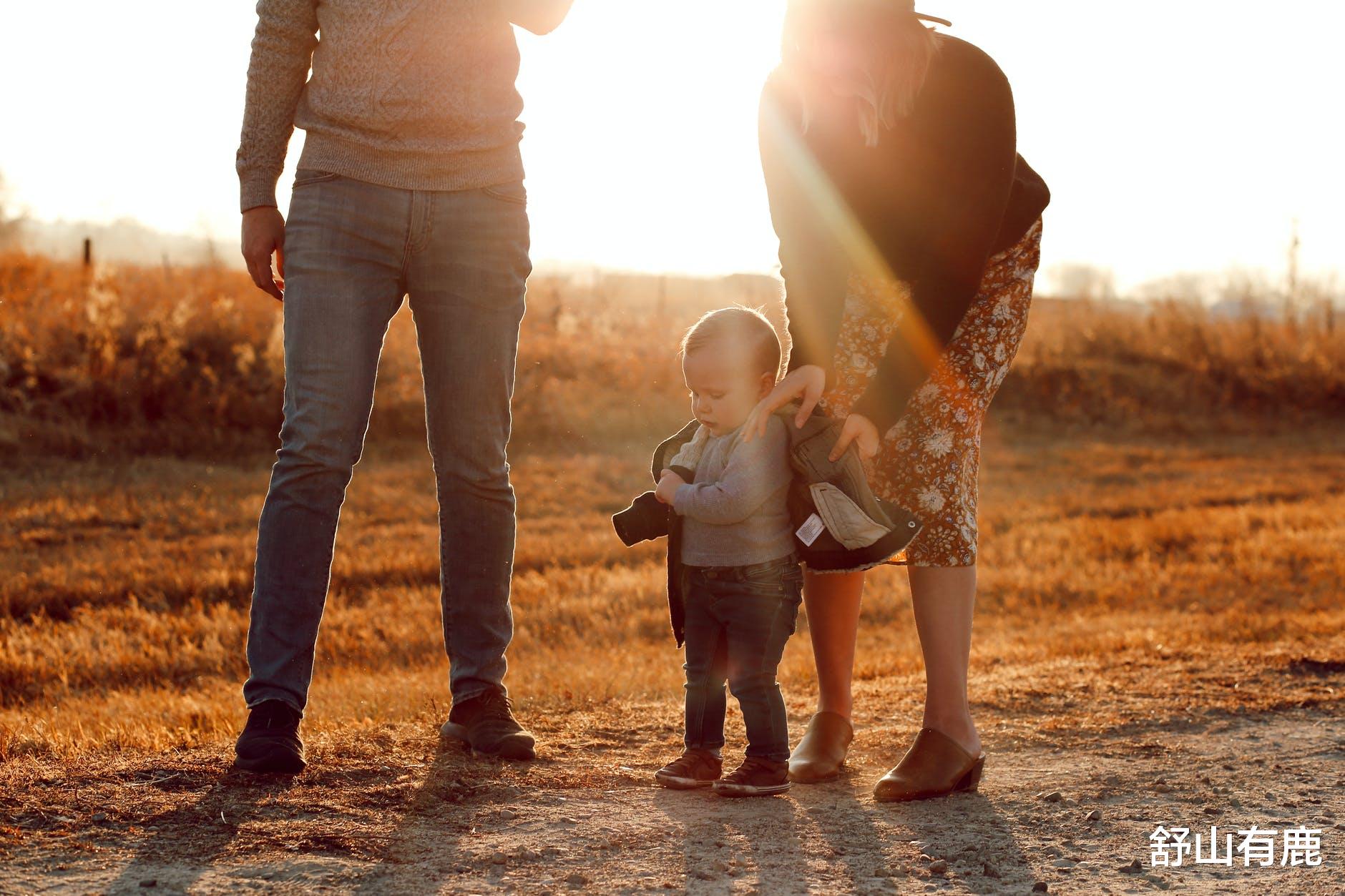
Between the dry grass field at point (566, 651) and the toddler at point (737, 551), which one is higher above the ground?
the toddler at point (737, 551)

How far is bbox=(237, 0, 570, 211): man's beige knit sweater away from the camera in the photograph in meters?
3.34

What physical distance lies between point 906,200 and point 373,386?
1.42m

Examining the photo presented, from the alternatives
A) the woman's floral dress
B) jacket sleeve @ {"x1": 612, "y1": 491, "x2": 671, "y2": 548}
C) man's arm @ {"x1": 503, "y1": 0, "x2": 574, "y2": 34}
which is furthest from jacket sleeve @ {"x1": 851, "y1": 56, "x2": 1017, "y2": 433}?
man's arm @ {"x1": 503, "y1": 0, "x2": 574, "y2": 34}

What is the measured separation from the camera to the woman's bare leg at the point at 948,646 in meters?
3.34

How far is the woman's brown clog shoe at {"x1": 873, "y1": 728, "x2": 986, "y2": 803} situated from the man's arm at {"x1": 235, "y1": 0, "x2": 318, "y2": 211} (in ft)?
7.08

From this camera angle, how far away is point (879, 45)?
3096 millimetres

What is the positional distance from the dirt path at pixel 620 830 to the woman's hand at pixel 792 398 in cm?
92

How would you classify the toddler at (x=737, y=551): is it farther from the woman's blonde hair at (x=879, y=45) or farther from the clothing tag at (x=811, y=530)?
the woman's blonde hair at (x=879, y=45)

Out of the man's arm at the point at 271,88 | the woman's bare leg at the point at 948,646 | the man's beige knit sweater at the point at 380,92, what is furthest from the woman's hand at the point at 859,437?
the man's arm at the point at 271,88

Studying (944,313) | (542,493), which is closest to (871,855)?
(944,313)

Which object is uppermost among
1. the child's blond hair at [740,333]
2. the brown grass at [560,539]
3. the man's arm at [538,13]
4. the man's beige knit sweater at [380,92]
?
the man's arm at [538,13]

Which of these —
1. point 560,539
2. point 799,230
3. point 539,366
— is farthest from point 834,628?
point 539,366

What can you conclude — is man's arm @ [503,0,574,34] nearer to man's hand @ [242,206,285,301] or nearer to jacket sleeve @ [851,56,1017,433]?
man's hand @ [242,206,285,301]

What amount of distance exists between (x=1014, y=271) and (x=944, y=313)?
0.91 ft
